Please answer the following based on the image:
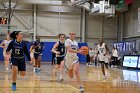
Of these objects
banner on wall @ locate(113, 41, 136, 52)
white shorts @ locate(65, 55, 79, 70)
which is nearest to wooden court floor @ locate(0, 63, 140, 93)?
white shorts @ locate(65, 55, 79, 70)

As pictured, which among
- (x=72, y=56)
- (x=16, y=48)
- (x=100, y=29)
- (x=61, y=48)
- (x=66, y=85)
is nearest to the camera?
(x=16, y=48)

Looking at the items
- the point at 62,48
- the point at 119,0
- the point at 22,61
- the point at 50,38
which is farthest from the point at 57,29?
the point at 22,61

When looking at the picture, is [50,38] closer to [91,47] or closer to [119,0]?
[91,47]

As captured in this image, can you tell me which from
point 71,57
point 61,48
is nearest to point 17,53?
point 71,57

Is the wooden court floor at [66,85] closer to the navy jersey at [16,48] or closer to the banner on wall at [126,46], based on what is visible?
the navy jersey at [16,48]

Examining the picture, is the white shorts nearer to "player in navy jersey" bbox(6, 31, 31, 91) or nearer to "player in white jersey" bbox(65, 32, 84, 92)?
"player in white jersey" bbox(65, 32, 84, 92)

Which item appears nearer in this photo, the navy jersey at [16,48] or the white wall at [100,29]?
the navy jersey at [16,48]

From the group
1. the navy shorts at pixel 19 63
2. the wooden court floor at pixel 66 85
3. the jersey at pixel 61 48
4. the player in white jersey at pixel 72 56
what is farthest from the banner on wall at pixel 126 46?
the navy shorts at pixel 19 63

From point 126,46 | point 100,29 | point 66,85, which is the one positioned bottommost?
point 66,85

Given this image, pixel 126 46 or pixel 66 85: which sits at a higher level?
pixel 126 46

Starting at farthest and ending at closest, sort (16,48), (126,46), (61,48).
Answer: (126,46), (61,48), (16,48)

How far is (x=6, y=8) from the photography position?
113ft

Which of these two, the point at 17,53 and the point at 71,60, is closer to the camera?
the point at 17,53

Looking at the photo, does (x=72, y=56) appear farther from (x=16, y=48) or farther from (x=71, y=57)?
(x=16, y=48)
